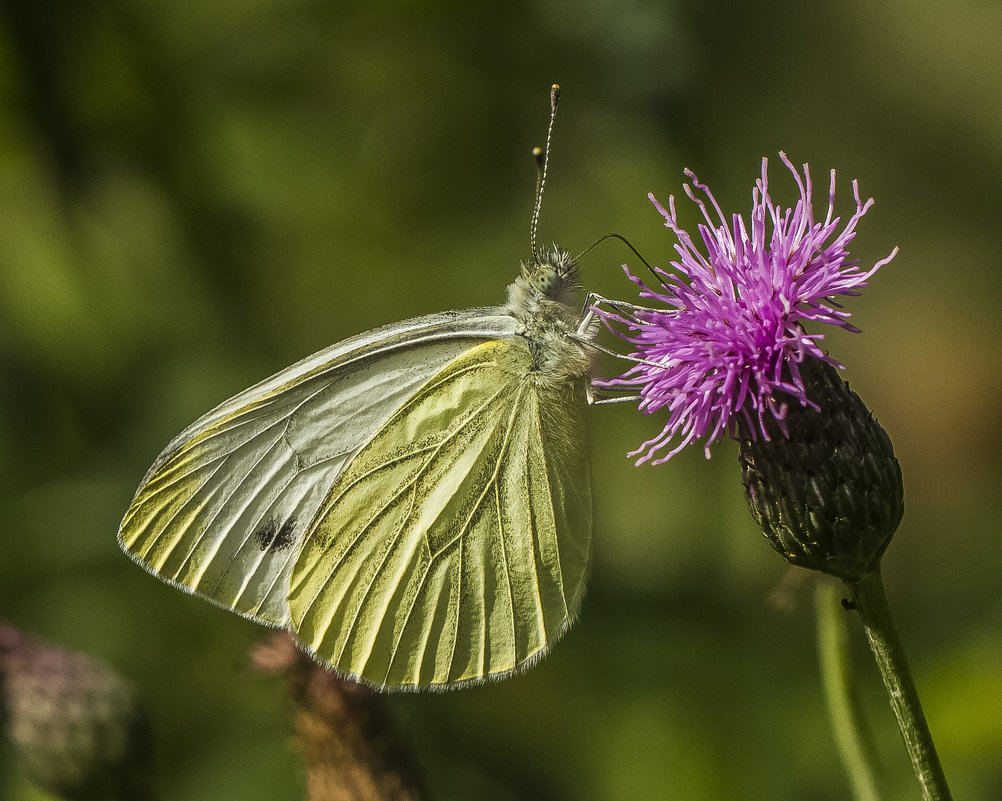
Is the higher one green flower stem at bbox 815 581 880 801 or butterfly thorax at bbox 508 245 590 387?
butterfly thorax at bbox 508 245 590 387

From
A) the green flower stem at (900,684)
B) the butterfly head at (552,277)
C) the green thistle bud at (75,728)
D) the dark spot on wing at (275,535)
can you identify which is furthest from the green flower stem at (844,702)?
the green thistle bud at (75,728)

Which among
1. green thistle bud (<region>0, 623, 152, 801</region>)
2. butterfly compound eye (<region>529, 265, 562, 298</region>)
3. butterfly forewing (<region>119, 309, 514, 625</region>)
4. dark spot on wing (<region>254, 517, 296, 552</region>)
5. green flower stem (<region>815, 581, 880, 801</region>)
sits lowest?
green flower stem (<region>815, 581, 880, 801</region>)

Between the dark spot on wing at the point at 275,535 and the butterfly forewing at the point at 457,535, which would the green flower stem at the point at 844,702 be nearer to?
the butterfly forewing at the point at 457,535

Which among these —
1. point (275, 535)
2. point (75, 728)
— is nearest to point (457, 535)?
point (275, 535)

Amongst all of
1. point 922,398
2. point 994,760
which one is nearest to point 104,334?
point 994,760

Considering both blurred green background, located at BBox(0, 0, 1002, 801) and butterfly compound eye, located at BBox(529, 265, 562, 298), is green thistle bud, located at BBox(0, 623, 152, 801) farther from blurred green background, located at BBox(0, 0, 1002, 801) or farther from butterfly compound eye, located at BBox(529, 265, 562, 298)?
butterfly compound eye, located at BBox(529, 265, 562, 298)

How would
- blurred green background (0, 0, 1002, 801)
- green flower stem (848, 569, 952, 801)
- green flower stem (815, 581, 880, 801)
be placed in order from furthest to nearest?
blurred green background (0, 0, 1002, 801) < green flower stem (815, 581, 880, 801) < green flower stem (848, 569, 952, 801)

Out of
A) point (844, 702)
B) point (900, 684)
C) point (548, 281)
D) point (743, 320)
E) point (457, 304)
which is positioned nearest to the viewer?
point (900, 684)

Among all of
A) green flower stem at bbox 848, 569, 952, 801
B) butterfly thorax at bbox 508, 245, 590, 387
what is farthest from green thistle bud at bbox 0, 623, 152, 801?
green flower stem at bbox 848, 569, 952, 801

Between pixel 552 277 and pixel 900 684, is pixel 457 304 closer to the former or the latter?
pixel 552 277
